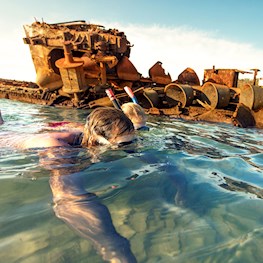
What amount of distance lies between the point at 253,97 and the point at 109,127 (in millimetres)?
7031

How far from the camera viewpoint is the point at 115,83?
12.2 m

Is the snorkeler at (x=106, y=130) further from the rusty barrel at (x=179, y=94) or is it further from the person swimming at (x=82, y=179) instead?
the rusty barrel at (x=179, y=94)

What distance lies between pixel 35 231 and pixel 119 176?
3.62 feet

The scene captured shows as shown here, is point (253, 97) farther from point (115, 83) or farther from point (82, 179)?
point (82, 179)

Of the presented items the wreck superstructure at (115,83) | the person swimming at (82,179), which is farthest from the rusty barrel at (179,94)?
the person swimming at (82,179)

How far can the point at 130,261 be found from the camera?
1.42m

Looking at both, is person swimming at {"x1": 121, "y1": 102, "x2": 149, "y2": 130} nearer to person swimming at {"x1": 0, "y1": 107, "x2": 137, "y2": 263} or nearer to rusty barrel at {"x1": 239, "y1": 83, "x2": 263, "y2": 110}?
person swimming at {"x1": 0, "y1": 107, "x2": 137, "y2": 263}

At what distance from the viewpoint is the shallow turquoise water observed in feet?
5.16

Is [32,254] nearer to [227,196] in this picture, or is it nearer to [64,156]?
[64,156]

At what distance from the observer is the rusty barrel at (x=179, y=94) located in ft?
31.7

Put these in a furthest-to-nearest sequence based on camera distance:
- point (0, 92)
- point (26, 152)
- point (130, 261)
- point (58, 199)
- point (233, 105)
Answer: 1. point (0, 92)
2. point (233, 105)
3. point (26, 152)
4. point (58, 199)
5. point (130, 261)

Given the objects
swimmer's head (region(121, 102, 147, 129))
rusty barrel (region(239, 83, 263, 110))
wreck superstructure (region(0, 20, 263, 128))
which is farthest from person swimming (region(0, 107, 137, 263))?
rusty barrel (region(239, 83, 263, 110))

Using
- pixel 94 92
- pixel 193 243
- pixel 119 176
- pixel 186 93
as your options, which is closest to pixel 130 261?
pixel 193 243

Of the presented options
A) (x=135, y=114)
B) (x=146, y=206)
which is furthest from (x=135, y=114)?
(x=146, y=206)
